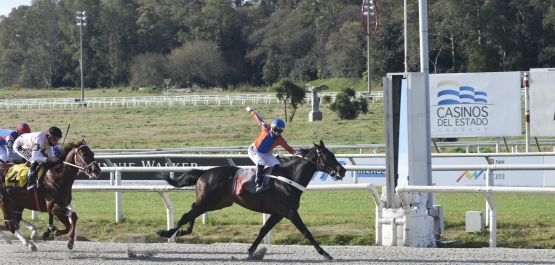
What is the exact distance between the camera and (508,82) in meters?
17.5

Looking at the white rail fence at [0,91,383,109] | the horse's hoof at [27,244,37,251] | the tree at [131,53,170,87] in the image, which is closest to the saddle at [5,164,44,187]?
the horse's hoof at [27,244,37,251]

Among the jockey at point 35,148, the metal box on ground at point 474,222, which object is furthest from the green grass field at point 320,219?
the jockey at point 35,148

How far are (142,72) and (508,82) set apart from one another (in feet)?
154

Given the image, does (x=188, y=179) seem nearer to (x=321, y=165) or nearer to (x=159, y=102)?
(x=321, y=165)

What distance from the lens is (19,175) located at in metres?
9.45

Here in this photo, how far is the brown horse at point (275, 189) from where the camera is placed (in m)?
8.59

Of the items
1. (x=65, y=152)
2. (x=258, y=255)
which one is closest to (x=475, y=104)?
(x=258, y=255)

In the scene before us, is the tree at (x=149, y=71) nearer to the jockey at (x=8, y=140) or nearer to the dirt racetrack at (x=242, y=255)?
the jockey at (x=8, y=140)

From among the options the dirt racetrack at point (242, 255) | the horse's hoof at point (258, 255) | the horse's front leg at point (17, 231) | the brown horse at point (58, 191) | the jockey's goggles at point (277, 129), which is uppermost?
the jockey's goggles at point (277, 129)

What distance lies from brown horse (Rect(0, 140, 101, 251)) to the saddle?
52 mm

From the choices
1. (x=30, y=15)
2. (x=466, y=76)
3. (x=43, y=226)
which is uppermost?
(x=30, y=15)

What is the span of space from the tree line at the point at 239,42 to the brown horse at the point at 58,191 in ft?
108

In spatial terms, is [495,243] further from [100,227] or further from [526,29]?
[526,29]

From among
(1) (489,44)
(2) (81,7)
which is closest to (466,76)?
(1) (489,44)
